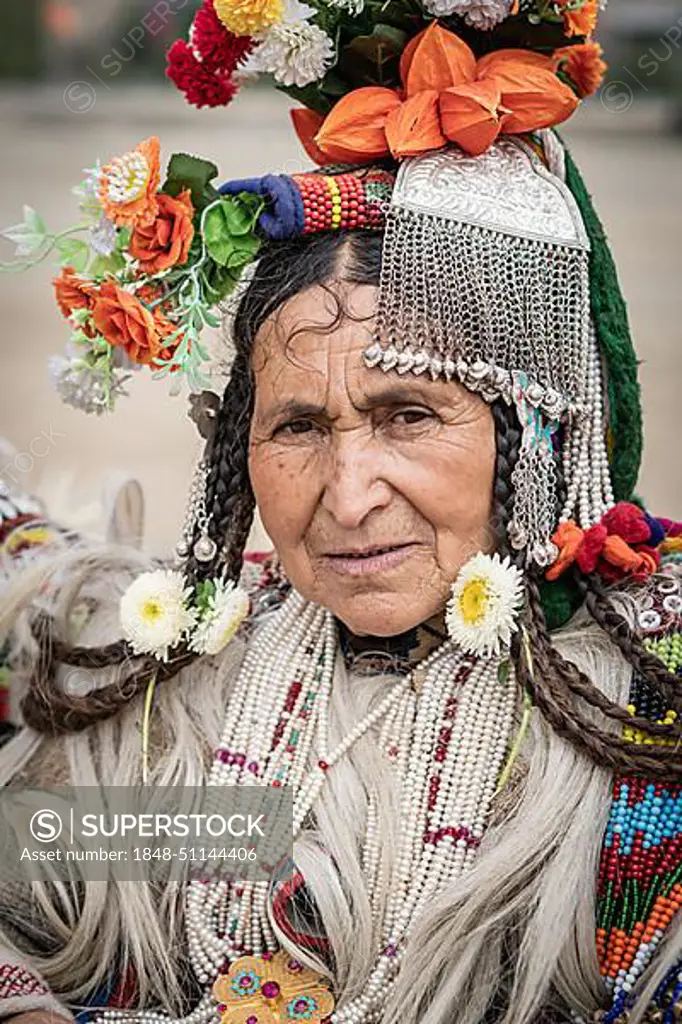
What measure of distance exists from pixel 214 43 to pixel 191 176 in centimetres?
30

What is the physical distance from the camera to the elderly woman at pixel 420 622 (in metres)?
2.25

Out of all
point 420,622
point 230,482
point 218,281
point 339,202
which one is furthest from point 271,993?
point 339,202

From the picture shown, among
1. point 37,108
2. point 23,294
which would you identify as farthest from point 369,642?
point 37,108

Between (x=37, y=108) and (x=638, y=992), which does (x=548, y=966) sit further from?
(x=37, y=108)

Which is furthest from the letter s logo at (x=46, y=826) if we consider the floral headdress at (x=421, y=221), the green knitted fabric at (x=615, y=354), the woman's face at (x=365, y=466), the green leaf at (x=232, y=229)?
the green knitted fabric at (x=615, y=354)

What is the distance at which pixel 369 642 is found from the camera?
8.34 ft

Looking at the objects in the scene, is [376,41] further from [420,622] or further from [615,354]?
[420,622]

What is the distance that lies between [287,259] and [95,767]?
36.9 inches

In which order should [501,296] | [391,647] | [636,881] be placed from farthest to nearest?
[391,647]
[501,296]
[636,881]

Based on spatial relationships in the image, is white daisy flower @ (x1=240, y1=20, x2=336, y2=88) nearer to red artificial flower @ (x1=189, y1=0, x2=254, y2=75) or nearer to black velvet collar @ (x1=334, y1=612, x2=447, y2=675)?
red artificial flower @ (x1=189, y1=0, x2=254, y2=75)

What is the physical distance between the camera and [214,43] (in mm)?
2533

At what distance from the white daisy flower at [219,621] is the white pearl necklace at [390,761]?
9 centimetres

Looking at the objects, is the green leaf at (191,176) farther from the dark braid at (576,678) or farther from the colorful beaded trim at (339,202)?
the dark braid at (576,678)

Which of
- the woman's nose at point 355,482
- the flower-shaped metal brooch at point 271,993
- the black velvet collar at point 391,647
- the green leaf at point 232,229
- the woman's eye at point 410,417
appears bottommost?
the flower-shaped metal brooch at point 271,993
